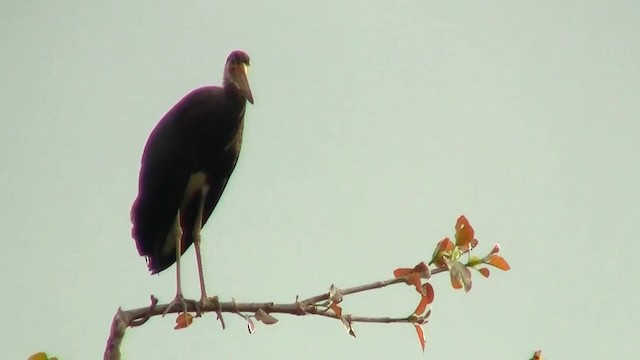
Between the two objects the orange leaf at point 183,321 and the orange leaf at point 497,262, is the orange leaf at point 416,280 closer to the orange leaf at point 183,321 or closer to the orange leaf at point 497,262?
the orange leaf at point 497,262

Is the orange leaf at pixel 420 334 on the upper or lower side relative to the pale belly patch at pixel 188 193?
lower

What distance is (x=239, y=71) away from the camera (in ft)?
9.11

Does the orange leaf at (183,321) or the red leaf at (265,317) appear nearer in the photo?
the red leaf at (265,317)

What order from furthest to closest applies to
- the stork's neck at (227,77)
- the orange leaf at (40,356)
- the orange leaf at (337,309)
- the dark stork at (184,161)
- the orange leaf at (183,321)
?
the stork's neck at (227,77) < the dark stork at (184,161) < the orange leaf at (183,321) < the orange leaf at (337,309) < the orange leaf at (40,356)

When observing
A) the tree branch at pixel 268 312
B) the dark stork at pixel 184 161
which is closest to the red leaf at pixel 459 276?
the tree branch at pixel 268 312

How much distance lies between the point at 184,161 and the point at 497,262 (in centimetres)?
116

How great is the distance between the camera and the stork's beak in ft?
8.82

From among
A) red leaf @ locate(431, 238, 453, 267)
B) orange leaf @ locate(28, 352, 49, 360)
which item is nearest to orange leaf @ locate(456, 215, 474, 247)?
red leaf @ locate(431, 238, 453, 267)

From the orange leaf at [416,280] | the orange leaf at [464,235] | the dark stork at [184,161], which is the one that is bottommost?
the orange leaf at [416,280]

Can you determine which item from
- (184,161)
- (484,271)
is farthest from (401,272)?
(184,161)

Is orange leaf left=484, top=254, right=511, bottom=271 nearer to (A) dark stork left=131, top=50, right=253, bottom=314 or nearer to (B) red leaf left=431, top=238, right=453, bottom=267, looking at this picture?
(B) red leaf left=431, top=238, right=453, bottom=267

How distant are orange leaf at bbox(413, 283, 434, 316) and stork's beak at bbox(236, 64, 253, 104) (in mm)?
A: 1098

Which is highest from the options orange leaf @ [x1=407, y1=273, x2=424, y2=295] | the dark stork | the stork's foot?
the dark stork

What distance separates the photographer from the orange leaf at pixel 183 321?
184 cm
